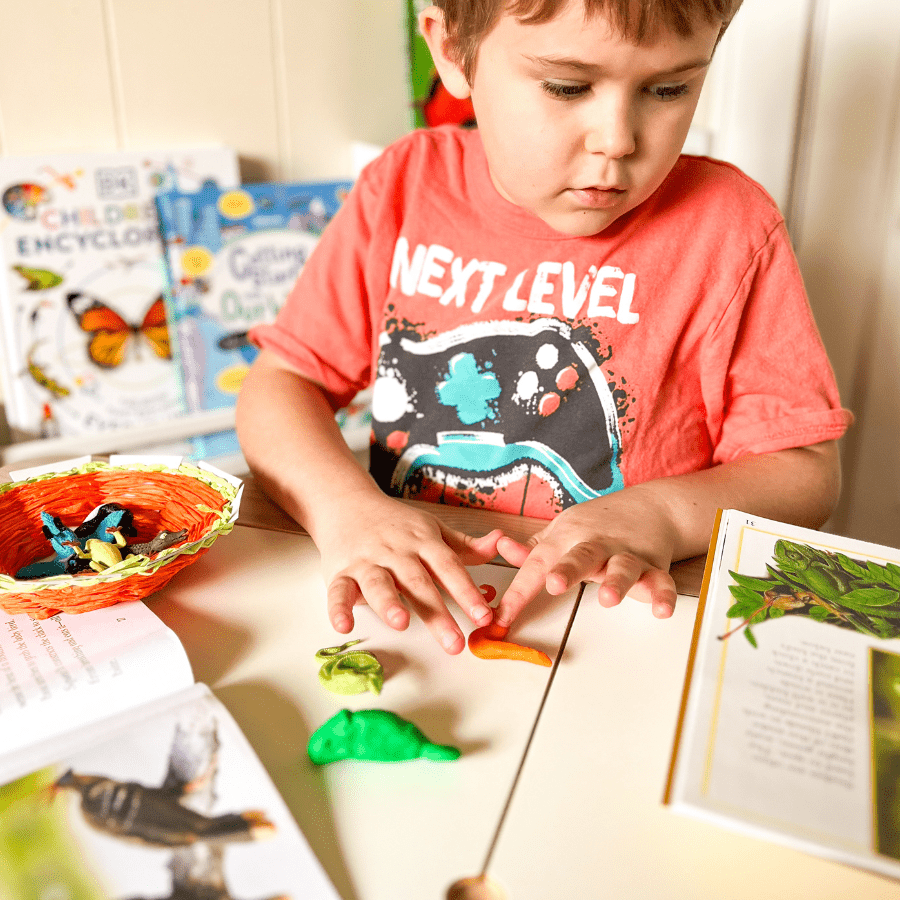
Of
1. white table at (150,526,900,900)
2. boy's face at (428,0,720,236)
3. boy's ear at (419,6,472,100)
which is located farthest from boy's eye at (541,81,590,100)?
white table at (150,526,900,900)

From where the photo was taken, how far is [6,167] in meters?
1.02

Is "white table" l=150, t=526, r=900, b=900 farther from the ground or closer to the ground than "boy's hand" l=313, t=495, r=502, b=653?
closer to the ground

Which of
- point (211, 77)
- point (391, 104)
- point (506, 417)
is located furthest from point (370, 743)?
point (391, 104)

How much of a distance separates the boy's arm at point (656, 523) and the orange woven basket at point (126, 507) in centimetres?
19

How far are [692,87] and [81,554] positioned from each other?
50 cm

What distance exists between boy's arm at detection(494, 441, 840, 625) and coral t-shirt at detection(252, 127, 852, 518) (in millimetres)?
34

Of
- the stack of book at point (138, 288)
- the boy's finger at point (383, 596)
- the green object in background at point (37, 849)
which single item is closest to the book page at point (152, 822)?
the green object in background at point (37, 849)

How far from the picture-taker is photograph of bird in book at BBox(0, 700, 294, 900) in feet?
0.94

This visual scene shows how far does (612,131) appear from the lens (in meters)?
0.53

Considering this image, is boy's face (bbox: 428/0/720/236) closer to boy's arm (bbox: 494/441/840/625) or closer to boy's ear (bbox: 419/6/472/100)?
boy's ear (bbox: 419/6/472/100)

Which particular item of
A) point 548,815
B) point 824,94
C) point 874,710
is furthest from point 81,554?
point 824,94

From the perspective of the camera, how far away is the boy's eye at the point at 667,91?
54 centimetres

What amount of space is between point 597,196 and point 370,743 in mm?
423

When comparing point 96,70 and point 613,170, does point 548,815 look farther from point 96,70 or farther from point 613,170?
point 96,70
